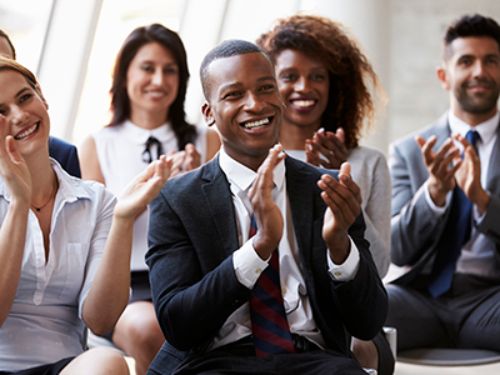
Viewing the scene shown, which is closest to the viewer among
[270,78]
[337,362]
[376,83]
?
[337,362]

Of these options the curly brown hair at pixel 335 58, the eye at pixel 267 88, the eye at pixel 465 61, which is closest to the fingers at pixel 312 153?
the curly brown hair at pixel 335 58

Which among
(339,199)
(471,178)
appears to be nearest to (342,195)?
(339,199)

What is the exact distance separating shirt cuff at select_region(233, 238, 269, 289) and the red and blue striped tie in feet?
0.41

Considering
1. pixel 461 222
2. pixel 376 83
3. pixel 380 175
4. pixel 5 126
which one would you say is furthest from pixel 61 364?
pixel 461 222

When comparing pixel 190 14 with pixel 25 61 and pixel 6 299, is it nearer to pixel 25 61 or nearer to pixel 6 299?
pixel 25 61

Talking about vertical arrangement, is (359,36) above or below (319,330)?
above

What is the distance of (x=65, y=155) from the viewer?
304 centimetres

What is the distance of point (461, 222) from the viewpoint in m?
3.94

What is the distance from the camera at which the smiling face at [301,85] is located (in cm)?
339

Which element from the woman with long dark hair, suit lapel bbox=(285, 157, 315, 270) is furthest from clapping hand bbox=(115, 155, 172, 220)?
the woman with long dark hair

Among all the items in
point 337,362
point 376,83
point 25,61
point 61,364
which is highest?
point 376,83

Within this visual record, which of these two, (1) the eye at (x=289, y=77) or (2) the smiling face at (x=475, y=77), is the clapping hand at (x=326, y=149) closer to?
(1) the eye at (x=289, y=77)

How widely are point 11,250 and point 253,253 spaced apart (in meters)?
0.60

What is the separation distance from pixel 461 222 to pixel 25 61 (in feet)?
7.22
